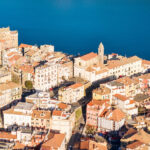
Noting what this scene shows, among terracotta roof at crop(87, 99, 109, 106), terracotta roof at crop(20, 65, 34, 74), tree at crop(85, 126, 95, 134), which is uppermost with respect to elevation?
terracotta roof at crop(20, 65, 34, 74)

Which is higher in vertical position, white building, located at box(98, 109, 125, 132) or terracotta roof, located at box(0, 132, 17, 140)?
white building, located at box(98, 109, 125, 132)

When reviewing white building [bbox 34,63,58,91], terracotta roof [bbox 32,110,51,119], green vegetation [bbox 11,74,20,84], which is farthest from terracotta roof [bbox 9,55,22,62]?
terracotta roof [bbox 32,110,51,119]

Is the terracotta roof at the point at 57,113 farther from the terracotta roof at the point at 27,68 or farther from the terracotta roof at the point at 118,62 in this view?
the terracotta roof at the point at 118,62

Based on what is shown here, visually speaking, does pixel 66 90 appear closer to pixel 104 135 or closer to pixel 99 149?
pixel 104 135

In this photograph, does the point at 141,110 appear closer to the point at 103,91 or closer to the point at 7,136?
the point at 103,91

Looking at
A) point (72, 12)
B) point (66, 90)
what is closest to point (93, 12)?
point (72, 12)

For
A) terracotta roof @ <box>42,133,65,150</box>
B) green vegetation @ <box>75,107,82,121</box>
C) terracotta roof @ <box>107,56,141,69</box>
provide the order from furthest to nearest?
terracotta roof @ <box>107,56,141,69</box>, green vegetation @ <box>75,107,82,121</box>, terracotta roof @ <box>42,133,65,150</box>

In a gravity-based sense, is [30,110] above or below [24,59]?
below

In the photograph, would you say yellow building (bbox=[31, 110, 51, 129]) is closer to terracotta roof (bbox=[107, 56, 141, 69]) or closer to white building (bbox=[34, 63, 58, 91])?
white building (bbox=[34, 63, 58, 91])
